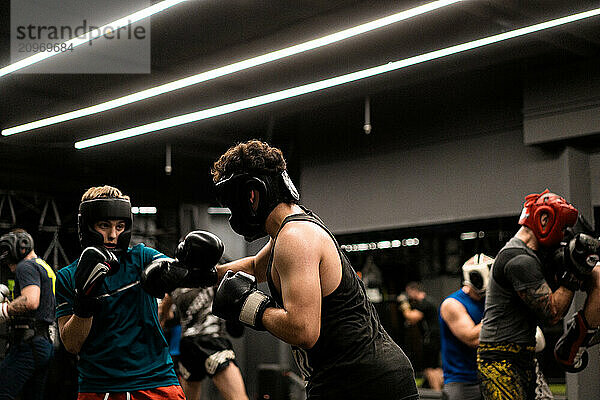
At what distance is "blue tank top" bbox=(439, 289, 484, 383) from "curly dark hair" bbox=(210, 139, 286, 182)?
229 centimetres

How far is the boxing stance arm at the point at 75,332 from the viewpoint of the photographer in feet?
9.71

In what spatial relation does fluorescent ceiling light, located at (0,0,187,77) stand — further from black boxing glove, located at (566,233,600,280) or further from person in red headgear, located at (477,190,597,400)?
black boxing glove, located at (566,233,600,280)

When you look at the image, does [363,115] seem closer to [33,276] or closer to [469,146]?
[469,146]

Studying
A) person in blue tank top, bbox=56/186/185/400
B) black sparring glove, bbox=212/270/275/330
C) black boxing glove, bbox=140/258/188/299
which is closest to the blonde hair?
person in blue tank top, bbox=56/186/185/400

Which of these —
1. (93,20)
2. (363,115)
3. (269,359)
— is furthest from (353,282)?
(269,359)

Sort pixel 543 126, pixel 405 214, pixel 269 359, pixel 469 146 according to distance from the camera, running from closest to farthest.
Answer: pixel 543 126 → pixel 469 146 → pixel 405 214 → pixel 269 359

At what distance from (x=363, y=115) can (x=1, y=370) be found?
4.63 m

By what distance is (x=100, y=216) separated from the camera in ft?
10.4

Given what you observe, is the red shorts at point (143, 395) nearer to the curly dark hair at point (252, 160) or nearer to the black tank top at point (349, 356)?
the black tank top at point (349, 356)

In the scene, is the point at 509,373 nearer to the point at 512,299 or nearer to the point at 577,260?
the point at 512,299

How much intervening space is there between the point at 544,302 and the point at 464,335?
900 millimetres

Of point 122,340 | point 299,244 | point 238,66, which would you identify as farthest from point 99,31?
point 299,244

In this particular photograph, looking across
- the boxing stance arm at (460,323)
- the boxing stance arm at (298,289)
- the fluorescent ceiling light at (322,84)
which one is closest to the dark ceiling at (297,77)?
the fluorescent ceiling light at (322,84)

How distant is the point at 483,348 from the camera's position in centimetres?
360
